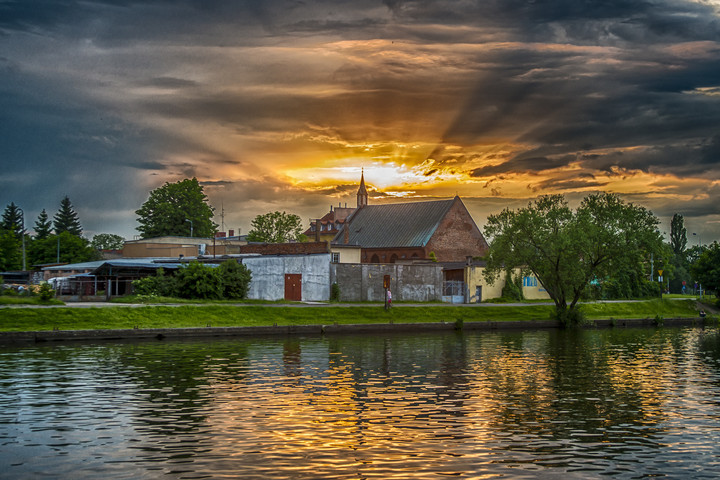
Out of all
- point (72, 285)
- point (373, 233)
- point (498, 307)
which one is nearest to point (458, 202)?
point (373, 233)

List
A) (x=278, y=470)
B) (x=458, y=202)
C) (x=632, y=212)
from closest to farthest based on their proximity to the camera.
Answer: (x=278, y=470) < (x=632, y=212) < (x=458, y=202)

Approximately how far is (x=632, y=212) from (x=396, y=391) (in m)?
41.2

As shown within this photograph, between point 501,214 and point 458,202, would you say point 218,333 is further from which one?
point 458,202

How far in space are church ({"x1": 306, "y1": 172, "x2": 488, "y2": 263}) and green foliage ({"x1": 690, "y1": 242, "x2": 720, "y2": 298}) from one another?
2568cm

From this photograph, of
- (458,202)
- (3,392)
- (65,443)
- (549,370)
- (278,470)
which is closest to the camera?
(278,470)

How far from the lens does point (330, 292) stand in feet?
206

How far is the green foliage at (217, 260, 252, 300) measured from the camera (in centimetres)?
5591

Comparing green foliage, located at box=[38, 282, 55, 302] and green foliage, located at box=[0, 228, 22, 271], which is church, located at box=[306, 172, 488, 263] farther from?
green foliage, located at box=[38, 282, 55, 302]

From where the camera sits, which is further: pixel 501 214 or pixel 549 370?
pixel 501 214

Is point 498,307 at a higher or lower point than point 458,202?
lower

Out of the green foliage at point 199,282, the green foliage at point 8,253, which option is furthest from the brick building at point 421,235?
the green foliage at point 199,282

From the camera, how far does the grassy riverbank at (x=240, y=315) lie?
41.4 meters

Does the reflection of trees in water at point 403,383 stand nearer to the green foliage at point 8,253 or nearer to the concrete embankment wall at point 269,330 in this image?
the concrete embankment wall at point 269,330

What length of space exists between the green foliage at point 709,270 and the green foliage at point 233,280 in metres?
50.8
